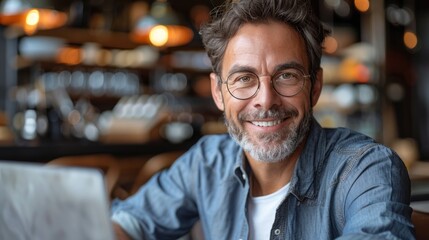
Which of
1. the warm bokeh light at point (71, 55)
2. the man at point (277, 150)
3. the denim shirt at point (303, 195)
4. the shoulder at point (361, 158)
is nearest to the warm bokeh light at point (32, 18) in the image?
the warm bokeh light at point (71, 55)

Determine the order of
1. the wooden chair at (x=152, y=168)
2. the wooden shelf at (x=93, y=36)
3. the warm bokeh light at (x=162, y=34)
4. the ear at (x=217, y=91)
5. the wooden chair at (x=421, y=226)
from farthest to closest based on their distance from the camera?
1. the wooden shelf at (x=93, y=36)
2. the warm bokeh light at (x=162, y=34)
3. the wooden chair at (x=152, y=168)
4. the ear at (x=217, y=91)
5. the wooden chair at (x=421, y=226)

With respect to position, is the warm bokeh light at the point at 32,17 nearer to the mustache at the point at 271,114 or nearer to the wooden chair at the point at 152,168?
the wooden chair at the point at 152,168

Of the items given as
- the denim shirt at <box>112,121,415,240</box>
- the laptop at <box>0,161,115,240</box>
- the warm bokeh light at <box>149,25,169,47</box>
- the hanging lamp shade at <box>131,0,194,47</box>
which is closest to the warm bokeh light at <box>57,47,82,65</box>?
the hanging lamp shade at <box>131,0,194,47</box>

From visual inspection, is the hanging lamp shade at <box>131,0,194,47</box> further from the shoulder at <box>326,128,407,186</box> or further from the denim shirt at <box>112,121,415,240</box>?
the shoulder at <box>326,128,407,186</box>

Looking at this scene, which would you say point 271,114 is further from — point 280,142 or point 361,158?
point 361,158

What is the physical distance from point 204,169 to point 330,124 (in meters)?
6.09

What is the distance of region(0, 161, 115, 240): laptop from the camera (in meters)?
0.78

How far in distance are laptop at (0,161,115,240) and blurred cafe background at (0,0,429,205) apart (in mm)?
3080

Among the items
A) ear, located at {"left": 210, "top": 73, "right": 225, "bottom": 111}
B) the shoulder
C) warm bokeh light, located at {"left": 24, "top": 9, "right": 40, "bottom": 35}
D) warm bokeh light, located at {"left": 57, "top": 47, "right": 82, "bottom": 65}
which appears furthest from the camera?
warm bokeh light, located at {"left": 57, "top": 47, "right": 82, "bottom": 65}

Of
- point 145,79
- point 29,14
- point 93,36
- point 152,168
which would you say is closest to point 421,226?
point 152,168

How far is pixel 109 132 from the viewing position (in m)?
5.68

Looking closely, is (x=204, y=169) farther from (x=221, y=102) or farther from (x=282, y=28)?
(x=282, y=28)

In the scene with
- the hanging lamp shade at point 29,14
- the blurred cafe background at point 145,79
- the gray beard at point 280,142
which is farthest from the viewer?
the blurred cafe background at point 145,79

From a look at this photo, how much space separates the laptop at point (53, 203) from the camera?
780 millimetres
